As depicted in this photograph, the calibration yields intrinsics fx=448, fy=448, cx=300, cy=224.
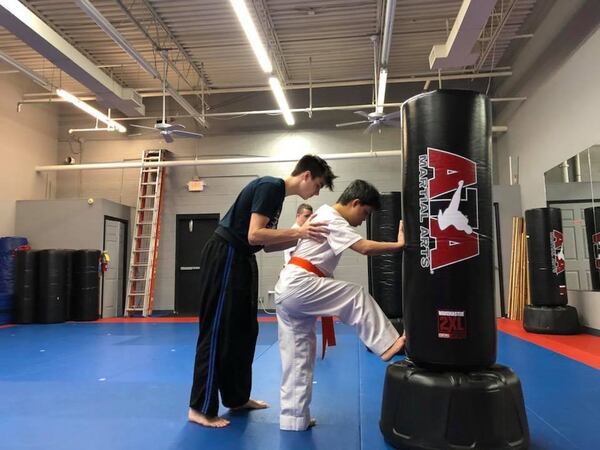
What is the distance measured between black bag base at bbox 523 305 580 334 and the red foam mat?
0.10 metres

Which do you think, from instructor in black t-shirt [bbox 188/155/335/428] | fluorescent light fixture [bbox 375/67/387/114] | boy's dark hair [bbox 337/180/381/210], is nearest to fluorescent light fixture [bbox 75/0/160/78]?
fluorescent light fixture [bbox 375/67/387/114]

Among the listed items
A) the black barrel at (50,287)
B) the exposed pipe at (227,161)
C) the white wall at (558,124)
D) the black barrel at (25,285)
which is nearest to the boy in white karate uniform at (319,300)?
the white wall at (558,124)

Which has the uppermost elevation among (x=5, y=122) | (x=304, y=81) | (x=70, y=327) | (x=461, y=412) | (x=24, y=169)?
(x=304, y=81)

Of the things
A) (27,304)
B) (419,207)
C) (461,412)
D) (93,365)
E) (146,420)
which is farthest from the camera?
(27,304)

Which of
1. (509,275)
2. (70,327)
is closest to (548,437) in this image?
(509,275)

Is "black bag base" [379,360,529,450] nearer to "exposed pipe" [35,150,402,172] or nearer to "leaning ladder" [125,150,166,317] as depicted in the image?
"exposed pipe" [35,150,402,172]

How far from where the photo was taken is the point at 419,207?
79.4 inches

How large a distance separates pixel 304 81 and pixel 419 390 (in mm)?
8359

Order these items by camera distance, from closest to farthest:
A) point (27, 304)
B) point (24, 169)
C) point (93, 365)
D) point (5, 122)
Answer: point (93, 365) → point (27, 304) → point (5, 122) → point (24, 169)

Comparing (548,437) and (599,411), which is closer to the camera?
(548,437)

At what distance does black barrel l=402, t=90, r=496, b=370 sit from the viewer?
75.8 inches

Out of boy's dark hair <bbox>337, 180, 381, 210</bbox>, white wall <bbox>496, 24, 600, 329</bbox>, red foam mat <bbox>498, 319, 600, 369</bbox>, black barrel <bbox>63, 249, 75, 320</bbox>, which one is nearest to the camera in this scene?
boy's dark hair <bbox>337, 180, 381, 210</bbox>

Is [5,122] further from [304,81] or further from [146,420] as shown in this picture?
[146,420]

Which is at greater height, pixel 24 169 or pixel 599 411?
pixel 24 169
